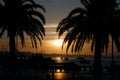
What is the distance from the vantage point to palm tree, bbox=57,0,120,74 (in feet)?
154

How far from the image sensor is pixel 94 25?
1859 inches

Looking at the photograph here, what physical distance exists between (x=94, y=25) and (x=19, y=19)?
9.07m

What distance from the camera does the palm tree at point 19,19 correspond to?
168 ft

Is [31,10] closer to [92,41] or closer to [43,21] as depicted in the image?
[43,21]

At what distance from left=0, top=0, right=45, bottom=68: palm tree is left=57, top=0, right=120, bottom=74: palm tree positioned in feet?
13.4

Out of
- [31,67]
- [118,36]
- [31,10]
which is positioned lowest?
[31,67]

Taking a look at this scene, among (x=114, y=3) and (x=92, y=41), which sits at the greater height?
(x=114, y=3)

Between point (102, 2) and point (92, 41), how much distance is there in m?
4.58

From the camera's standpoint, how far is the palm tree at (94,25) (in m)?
47.0

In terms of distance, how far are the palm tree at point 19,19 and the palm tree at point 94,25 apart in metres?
4.10

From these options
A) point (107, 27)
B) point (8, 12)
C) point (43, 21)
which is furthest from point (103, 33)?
point (8, 12)

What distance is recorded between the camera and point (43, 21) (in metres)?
51.7

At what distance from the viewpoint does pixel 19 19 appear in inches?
2029

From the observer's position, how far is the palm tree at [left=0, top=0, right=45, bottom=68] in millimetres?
51312
